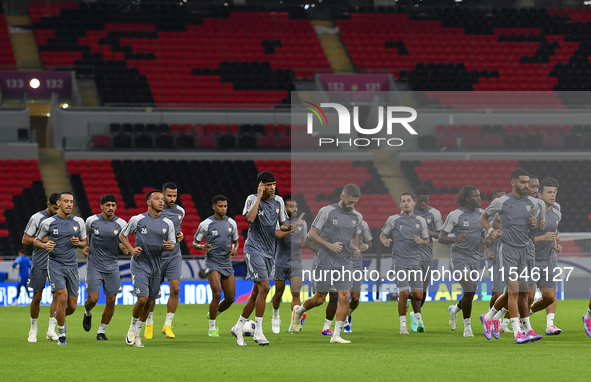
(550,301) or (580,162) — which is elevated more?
(580,162)

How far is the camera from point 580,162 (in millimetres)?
18609

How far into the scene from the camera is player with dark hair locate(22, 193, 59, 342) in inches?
547

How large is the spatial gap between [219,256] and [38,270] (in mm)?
3215

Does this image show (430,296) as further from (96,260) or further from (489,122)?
(96,260)

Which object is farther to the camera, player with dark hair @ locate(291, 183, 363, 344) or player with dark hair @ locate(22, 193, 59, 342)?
player with dark hair @ locate(22, 193, 59, 342)

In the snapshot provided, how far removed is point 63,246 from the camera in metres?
13.7

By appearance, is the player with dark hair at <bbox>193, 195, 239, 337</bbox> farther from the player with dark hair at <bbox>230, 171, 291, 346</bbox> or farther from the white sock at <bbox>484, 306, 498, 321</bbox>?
the white sock at <bbox>484, 306, 498, 321</bbox>

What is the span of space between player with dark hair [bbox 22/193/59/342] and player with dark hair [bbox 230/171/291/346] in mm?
3633

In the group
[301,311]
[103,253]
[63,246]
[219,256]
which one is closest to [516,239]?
[301,311]

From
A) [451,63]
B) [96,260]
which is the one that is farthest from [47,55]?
[96,260]

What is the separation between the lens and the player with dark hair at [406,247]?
15.1 metres

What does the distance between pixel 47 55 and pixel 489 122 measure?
21274 millimetres

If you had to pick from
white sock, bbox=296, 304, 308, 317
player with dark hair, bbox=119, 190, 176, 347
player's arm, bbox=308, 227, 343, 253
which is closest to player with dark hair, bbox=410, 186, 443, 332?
white sock, bbox=296, 304, 308, 317

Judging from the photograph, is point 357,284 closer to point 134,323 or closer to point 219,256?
point 219,256
